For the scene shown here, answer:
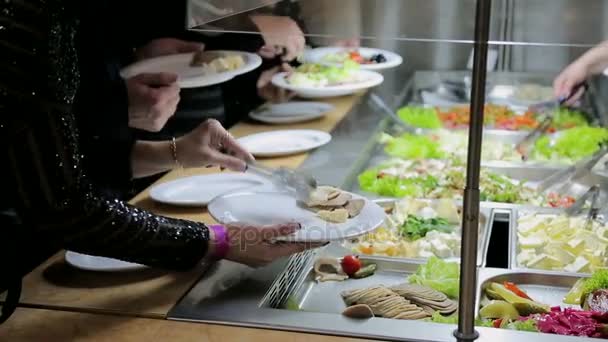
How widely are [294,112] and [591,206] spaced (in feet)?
2.18

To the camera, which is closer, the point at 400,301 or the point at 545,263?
the point at 400,301

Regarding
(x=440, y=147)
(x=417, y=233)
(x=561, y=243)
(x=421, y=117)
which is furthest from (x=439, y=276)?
(x=421, y=117)

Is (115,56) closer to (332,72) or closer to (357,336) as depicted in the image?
(332,72)

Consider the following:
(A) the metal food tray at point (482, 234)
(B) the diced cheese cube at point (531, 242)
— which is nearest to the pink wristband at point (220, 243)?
(A) the metal food tray at point (482, 234)

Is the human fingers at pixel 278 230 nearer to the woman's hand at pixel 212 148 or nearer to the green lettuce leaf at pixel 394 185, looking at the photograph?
the woman's hand at pixel 212 148

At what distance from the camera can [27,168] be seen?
987 millimetres

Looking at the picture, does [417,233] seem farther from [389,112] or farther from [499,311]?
[389,112]

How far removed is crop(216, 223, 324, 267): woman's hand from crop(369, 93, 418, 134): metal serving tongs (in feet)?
2.17

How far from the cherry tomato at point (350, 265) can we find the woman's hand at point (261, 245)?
0.11m

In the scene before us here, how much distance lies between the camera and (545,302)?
125 centimetres

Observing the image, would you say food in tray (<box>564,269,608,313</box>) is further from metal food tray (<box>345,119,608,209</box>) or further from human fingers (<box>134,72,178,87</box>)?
human fingers (<box>134,72,178,87</box>)

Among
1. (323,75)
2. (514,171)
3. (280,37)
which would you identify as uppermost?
(280,37)

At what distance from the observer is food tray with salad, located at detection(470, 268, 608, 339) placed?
1.08 metres

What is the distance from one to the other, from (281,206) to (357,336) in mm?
363
